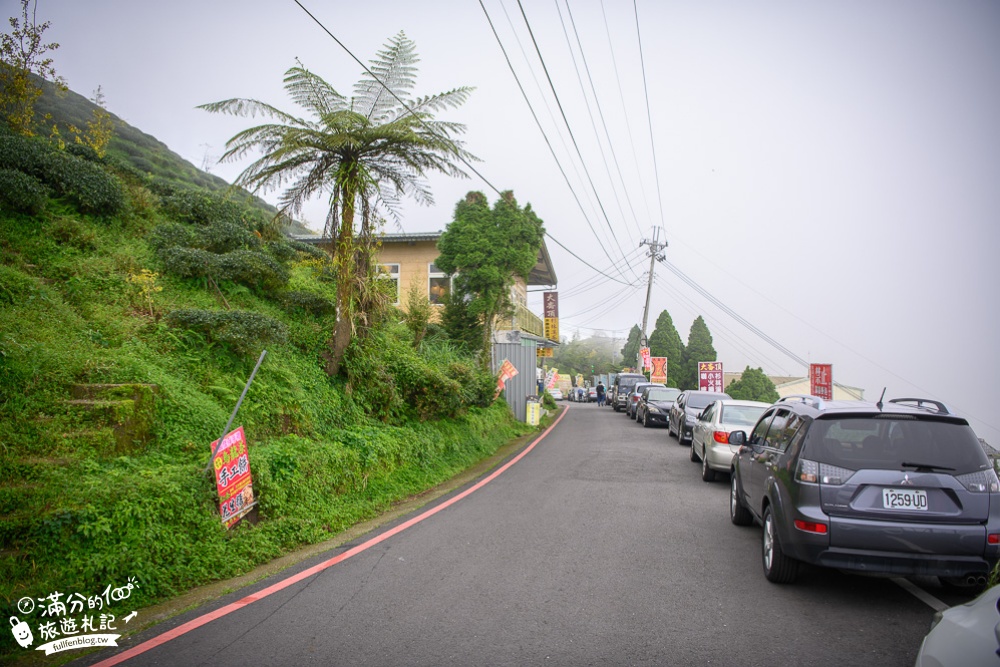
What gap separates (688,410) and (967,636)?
14841mm

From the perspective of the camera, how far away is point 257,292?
37.9ft

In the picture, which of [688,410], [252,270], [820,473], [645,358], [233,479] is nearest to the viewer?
[820,473]

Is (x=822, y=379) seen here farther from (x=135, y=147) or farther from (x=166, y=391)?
(x=135, y=147)

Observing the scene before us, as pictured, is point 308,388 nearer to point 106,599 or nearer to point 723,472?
point 106,599

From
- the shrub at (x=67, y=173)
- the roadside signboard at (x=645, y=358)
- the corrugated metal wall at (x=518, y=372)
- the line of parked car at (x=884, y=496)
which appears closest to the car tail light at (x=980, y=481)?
the line of parked car at (x=884, y=496)

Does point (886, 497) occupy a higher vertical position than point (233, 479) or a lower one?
higher

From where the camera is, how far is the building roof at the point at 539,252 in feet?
86.9

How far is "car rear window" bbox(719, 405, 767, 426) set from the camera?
1126 cm

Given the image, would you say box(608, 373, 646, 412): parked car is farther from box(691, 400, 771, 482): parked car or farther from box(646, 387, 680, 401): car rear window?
box(691, 400, 771, 482): parked car

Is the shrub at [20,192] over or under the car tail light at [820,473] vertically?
over

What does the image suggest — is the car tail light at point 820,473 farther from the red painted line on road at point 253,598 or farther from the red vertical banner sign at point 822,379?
the red vertical banner sign at point 822,379

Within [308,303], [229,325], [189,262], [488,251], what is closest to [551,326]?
[488,251]

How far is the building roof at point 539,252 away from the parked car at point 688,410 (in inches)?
389

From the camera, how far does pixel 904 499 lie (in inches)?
179
